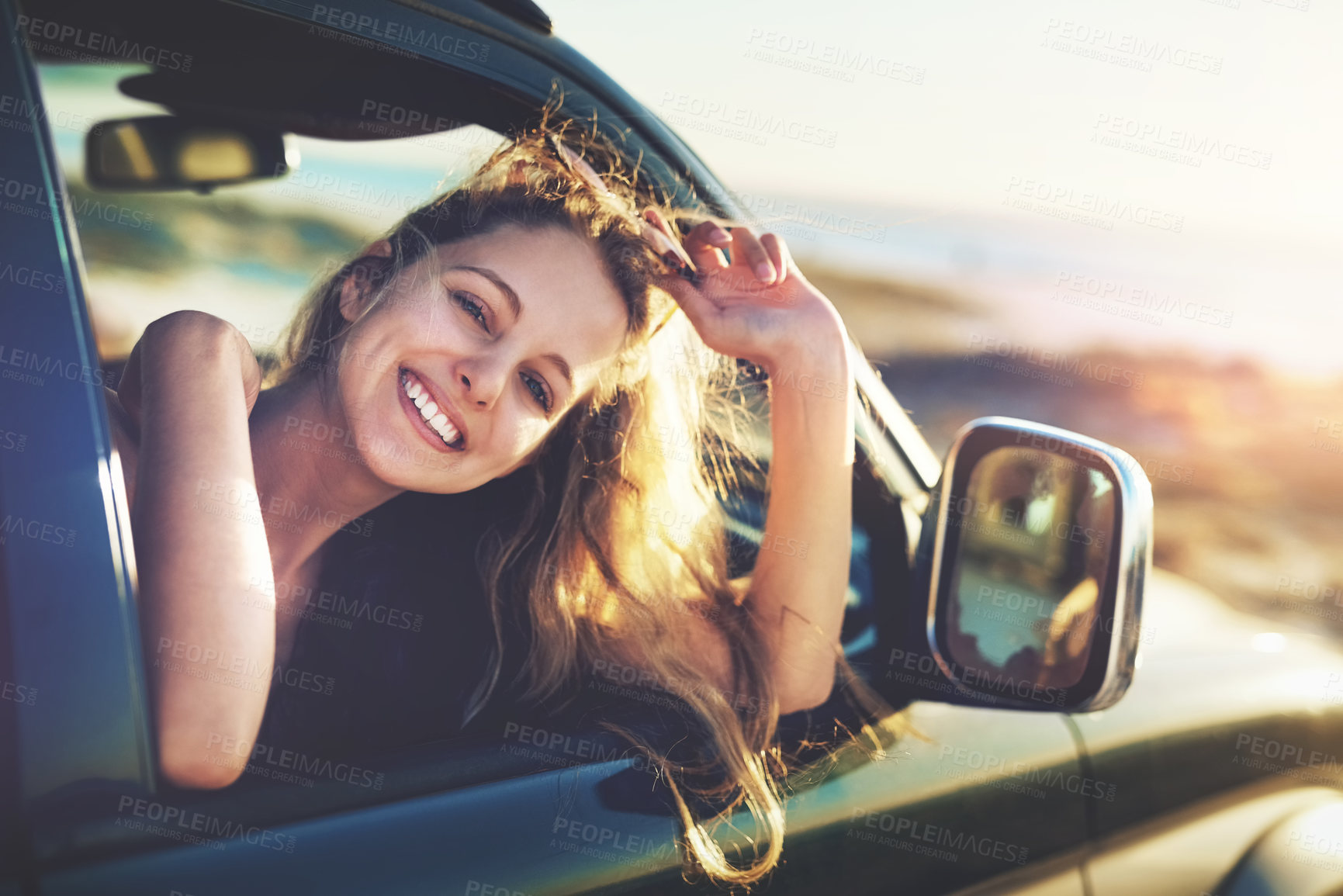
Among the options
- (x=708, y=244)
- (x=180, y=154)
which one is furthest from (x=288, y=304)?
(x=708, y=244)

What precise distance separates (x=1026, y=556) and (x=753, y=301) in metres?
0.69

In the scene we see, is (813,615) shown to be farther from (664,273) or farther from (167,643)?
(167,643)

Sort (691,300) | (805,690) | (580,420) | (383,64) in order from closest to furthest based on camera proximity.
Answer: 1. (383,64)
2. (805,690)
3. (691,300)
4. (580,420)

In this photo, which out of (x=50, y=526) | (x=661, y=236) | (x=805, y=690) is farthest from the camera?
(x=661, y=236)

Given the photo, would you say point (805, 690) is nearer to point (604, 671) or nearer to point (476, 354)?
point (604, 671)

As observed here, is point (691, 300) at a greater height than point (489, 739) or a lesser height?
greater

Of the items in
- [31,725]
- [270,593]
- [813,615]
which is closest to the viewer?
[31,725]

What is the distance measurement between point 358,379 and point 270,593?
23.2 inches

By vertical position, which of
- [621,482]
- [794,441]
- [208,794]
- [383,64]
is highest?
[383,64]

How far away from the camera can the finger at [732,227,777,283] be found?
1879 millimetres

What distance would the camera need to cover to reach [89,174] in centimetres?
220

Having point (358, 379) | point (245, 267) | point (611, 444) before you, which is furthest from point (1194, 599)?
point (245, 267)

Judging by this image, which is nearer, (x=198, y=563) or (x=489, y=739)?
(x=198, y=563)

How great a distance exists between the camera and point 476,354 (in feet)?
5.96
